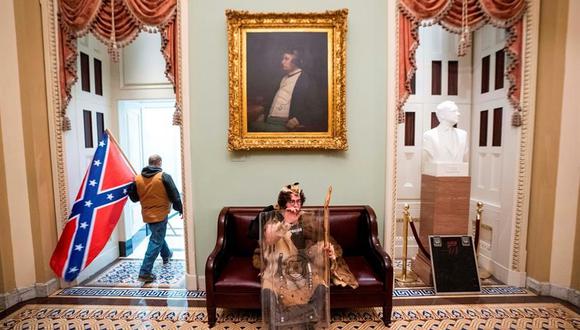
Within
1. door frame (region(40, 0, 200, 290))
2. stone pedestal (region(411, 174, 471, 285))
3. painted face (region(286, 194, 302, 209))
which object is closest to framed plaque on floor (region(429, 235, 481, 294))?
stone pedestal (region(411, 174, 471, 285))

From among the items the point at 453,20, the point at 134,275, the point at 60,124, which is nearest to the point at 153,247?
the point at 134,275

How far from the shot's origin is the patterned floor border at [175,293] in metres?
2.91

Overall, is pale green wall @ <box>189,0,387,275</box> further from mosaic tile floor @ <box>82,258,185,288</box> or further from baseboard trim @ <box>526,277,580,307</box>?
baseboard trim @ <box>526,277,580,307</box>

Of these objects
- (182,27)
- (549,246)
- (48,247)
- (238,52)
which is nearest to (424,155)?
(549,246)

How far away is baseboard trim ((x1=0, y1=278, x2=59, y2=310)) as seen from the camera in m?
2.74

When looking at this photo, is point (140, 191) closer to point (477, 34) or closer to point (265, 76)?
point (265, 76)

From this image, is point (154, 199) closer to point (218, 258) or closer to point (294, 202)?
point (218, 258)

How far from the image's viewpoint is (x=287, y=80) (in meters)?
2.91

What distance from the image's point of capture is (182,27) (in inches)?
114

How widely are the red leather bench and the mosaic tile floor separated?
946 millimetres

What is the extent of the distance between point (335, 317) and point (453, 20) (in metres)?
3.16

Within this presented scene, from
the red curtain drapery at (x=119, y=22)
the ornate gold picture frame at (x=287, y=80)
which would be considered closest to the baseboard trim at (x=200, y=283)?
the ornate gold picture frame at (x=287, y=80)

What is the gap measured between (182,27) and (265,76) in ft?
3.24

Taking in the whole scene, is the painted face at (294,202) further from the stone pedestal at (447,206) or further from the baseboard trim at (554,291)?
the baseboard trim at (554,291)
